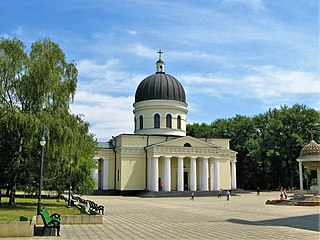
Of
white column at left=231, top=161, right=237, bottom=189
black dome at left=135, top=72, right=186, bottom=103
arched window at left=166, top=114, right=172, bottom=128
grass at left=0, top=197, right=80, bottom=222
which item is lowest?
grass at left=0, top=197, right=80, bottom=222

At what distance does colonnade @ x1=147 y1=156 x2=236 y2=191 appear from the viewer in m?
52.5

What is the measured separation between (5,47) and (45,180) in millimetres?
9213

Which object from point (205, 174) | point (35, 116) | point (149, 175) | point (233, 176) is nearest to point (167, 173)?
point (149, 175)

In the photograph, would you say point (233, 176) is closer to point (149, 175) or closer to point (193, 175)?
point (193, 175)

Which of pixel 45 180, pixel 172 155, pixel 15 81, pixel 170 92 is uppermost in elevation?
pixel 170 92

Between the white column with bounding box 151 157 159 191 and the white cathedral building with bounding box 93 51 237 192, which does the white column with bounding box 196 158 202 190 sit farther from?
the white column with bounding box 151 157 159 191

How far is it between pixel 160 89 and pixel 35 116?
119ft

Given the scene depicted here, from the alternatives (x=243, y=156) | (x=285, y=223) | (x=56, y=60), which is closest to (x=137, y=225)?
(x=285, y=223)

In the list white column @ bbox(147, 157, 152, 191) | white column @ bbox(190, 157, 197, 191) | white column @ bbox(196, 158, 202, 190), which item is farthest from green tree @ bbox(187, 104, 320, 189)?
white column @ bbox(147, 157, 152, 191)

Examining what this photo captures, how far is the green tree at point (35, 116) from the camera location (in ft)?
77.1

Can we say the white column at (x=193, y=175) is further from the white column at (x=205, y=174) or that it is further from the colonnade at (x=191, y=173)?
the white column at (x=205, y=174)

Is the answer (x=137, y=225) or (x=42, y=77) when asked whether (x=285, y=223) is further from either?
(x=42, y=77)

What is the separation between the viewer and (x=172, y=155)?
5328 centimetres

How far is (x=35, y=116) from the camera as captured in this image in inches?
934
